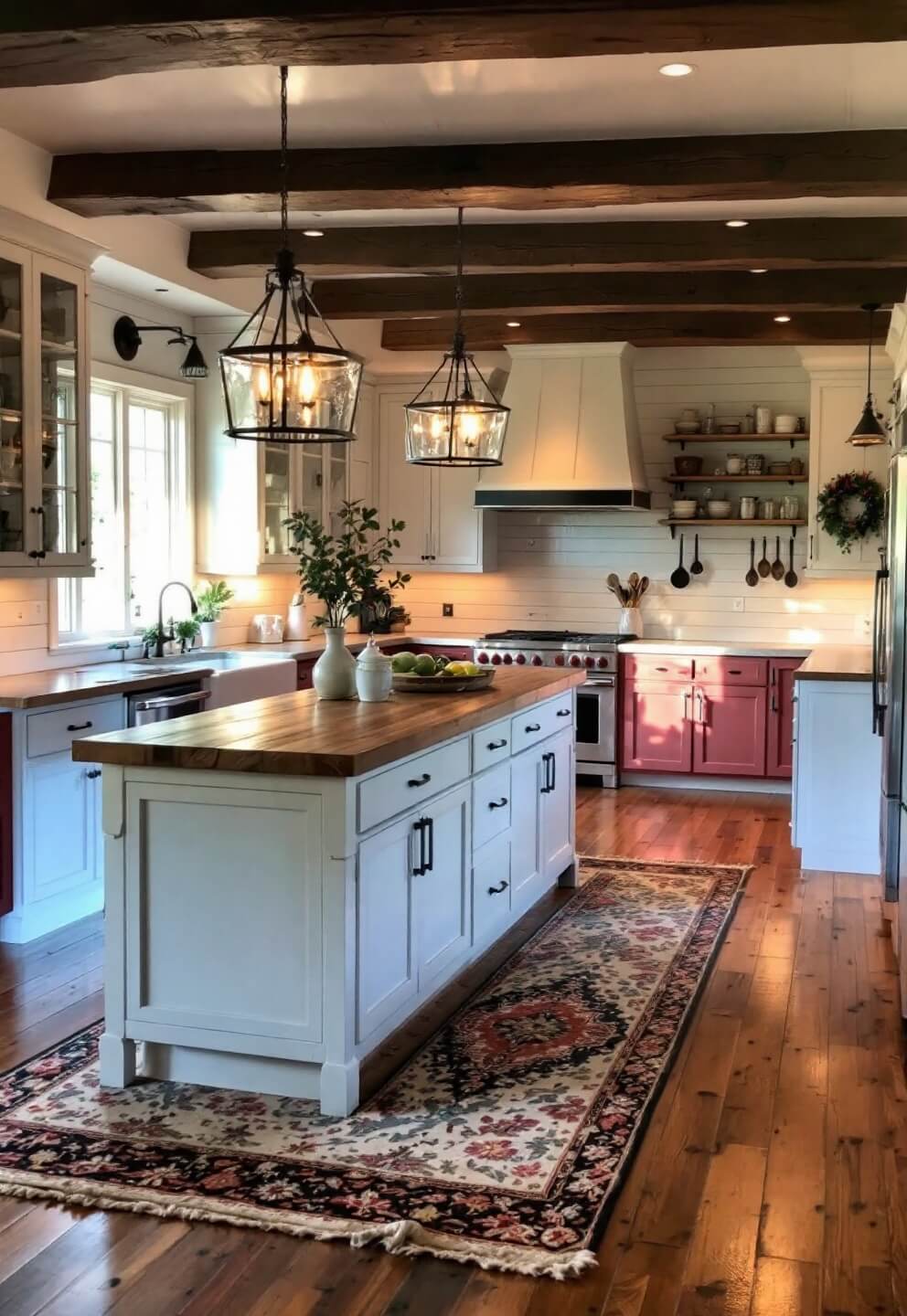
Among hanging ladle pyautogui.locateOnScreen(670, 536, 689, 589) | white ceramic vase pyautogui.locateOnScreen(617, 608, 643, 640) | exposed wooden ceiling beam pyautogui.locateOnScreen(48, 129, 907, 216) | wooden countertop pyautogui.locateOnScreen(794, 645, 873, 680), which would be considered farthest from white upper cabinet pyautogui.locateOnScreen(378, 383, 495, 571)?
exposed wooden ceiling beam pyautogui.locateOnScreen(48, 129, 907, 216)

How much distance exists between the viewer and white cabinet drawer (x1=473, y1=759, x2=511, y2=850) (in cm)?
417

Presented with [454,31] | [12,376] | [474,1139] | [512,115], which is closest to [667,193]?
[512,115]

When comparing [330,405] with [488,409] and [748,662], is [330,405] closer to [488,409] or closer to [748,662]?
[488,409]

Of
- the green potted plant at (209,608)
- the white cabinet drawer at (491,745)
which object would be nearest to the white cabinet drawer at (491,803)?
the white cabinet drawer at (491,745)

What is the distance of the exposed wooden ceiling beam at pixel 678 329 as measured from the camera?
7.22 m

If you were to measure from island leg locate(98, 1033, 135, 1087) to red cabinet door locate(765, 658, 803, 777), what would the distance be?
5.04 m

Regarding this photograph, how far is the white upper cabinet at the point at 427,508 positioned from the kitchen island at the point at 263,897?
483 cm

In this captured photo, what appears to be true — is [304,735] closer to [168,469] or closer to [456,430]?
[456,430]

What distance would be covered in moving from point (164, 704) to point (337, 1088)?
245cm

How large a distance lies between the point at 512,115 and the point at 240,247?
6.57ft

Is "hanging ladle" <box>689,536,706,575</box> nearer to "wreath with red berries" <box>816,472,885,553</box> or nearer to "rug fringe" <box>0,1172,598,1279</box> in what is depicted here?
"wreath with red berries" <box>816,472,885,553</box>

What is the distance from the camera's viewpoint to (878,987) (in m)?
4.25

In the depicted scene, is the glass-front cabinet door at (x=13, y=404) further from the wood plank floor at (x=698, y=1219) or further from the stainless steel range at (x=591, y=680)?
the stainless steel range at (x=591, y=680)

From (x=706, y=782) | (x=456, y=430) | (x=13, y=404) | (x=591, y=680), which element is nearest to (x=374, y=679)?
(x=456, y=430)
